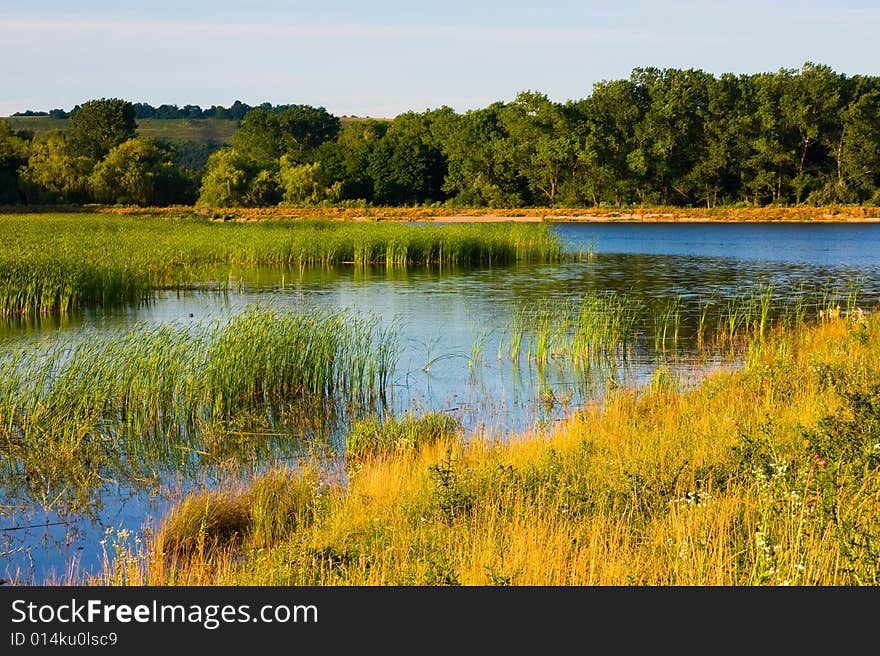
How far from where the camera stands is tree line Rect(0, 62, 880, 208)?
77.3 meters

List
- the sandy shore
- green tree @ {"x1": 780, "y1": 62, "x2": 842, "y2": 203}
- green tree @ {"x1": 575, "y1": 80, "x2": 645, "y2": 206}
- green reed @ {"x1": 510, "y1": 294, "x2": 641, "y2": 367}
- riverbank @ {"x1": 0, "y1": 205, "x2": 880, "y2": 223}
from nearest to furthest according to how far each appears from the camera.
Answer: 1. green reed @ {"x1": 510, "y1": 294, "x2": 641, "y2": 367}
2. riverbank @ {"x1": 0, "y1": 205, "x2": 880, "y2": 223}
3. the sandy shore
4. green tree @ {"x1": 780, "y1": 62, "x2": 842, "y2": 203}
5. green tree @ {"x1": 575, "y1": 80, "x2": 645, "y2": 206}

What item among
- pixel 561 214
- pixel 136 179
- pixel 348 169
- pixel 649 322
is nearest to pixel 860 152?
pixel 561 214

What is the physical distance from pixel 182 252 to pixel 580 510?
26.2 metres

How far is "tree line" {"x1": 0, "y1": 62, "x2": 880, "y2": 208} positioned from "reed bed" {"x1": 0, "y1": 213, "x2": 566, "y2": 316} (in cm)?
3592

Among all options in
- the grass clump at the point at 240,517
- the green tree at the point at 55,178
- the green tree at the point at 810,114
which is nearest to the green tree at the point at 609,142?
the green tree at the point at 810,114

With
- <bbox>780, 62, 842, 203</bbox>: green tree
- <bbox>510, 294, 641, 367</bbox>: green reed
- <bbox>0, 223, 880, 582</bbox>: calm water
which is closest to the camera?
<bbox>0, 223, 880, 582</bbox>: calm water

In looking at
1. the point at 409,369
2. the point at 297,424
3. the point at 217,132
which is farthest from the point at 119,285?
the point at 217,132

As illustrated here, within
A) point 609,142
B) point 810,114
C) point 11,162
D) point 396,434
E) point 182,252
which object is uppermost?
point 810,114

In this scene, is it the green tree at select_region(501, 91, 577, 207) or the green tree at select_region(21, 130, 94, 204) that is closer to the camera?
the green tree at select_region(21, 130, 94, 204)

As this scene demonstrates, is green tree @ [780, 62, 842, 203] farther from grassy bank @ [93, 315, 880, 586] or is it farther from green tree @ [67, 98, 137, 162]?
grassy bank @ [93, 315, 880, 586]

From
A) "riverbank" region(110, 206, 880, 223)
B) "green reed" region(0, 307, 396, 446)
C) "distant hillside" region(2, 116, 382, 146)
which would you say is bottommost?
"green reed" region(0, 307, 396, 446)

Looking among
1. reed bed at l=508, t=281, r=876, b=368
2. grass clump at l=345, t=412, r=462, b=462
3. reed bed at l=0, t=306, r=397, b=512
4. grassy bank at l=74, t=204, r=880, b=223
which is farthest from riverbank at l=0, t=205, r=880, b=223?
grass clump at l=345, t=412, r=462, b=462

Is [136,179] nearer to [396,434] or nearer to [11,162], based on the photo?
[11,162]

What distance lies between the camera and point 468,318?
66.5ft
